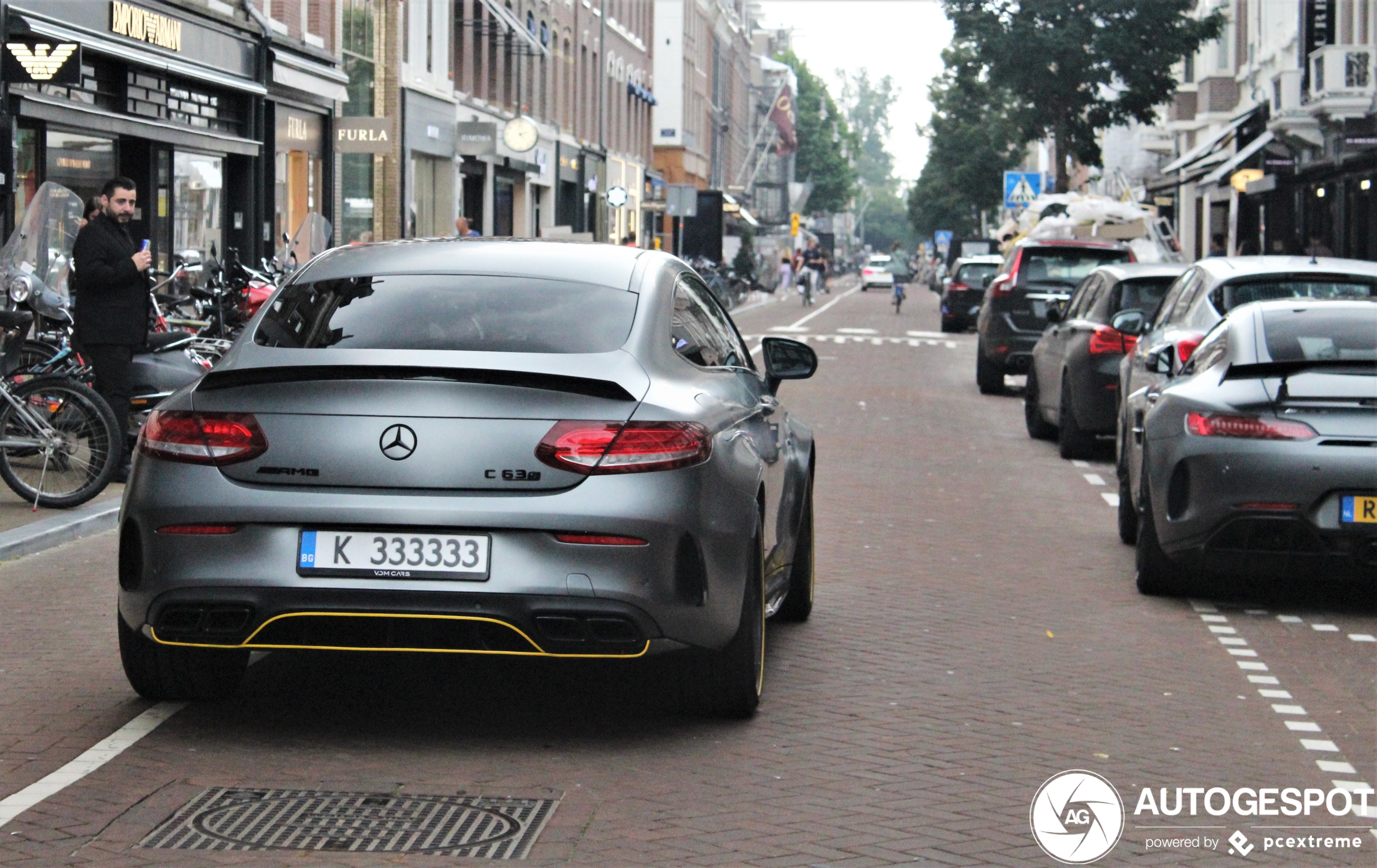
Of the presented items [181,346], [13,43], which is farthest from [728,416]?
[13,43]

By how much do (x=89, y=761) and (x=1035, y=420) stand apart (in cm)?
1284

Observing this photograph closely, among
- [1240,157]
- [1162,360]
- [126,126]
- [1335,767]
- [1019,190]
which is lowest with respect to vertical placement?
[1335,767]

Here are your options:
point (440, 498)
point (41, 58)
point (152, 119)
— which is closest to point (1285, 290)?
point (440, 498)

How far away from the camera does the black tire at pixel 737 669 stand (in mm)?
6293

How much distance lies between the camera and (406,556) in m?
5.73

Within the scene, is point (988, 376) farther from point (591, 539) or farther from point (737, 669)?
point (591, 539)

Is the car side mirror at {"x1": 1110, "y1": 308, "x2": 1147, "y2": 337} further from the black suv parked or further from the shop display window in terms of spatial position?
the shop display window

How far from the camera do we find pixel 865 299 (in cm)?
7650

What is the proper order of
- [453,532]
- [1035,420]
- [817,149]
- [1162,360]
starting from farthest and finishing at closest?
[817,149]
[1035,420]
[1162,360]
[453,532]

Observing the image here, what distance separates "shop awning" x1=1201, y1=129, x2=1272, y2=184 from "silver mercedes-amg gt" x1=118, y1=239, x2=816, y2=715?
35.7 metres

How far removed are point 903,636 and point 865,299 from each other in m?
68.8

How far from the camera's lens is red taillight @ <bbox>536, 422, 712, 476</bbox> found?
18.9ft

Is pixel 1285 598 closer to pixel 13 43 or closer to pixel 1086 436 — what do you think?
pixel 1086 436

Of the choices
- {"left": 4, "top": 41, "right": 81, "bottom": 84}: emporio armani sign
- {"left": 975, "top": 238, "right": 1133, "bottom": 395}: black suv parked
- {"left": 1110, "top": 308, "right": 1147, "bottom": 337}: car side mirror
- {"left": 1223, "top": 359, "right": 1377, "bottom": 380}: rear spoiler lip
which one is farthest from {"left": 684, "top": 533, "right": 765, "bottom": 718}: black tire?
{"left": 975, "top": 238, "right": 1133, "bottom": 395}: black suv parked
